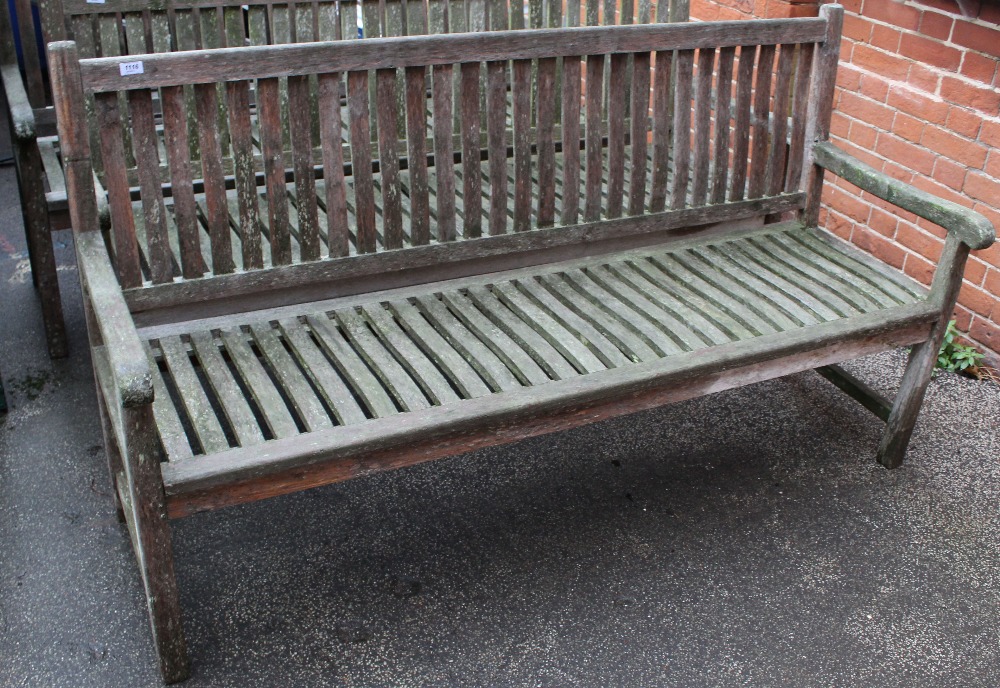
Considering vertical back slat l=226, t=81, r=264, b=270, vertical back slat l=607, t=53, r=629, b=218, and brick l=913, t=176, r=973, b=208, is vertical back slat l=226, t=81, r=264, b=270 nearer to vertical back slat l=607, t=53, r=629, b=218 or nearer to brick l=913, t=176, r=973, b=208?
vertical back slat l=607, t=53, r=629, b=218

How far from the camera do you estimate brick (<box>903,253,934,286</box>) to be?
399 centimetres

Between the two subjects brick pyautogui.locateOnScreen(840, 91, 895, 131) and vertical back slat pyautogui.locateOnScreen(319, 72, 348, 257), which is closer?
vertical back slat pyautogui.locateOnScreen(319, 72, 348, 257)

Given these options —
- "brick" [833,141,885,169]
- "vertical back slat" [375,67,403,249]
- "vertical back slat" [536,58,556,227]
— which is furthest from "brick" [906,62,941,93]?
"vertical back slat" [375,67,403,249]

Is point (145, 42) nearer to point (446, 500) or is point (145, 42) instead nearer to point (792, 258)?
point (446, 500)

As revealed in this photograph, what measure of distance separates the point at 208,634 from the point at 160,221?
1043mm

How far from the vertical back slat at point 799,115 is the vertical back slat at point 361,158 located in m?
1.43

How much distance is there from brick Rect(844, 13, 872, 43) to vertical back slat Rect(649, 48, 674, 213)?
49.7 inches

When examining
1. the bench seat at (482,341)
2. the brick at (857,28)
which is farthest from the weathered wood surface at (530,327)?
the brick at (857,28)

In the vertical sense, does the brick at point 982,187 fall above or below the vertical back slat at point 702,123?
below

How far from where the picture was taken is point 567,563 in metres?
2.88

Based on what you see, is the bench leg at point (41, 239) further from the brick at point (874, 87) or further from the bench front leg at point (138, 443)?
the brick at point (874, 87)

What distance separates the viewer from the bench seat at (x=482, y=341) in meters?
2.40

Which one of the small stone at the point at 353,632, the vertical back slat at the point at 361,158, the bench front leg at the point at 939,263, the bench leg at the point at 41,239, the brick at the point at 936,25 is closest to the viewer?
the small stone at the point at 353,632

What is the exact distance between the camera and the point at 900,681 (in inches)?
98.9
